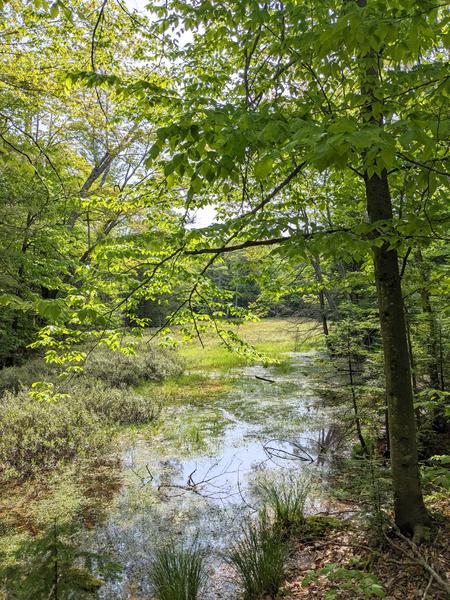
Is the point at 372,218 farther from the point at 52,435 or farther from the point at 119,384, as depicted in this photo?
the point at 119,384

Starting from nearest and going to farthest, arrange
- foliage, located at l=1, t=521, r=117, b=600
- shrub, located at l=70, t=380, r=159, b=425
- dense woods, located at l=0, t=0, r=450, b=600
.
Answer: dense woods, located at l=0, t=0, r=450, b=600, foliage, located at l=1, t=521, r=117, b=600, shrub, located at l=70, t=380, r=159, b=425

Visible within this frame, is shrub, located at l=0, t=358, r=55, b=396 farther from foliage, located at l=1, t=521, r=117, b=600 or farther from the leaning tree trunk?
the leaning tree trunk

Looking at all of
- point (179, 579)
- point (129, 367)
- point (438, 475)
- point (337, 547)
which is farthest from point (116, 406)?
point (438, 475)

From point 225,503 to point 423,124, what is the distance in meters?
4.74

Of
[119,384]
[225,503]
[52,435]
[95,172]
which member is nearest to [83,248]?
[95,172]

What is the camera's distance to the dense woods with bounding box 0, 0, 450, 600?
1970 mm

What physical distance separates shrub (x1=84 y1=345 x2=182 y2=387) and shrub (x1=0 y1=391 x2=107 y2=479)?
308 centimetres

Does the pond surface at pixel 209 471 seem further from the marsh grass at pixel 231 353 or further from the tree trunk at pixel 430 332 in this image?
the marsh grass at pixel 231 353

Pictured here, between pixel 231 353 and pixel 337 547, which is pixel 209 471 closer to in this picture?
pixel 337 547

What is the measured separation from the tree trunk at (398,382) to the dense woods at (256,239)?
15 mm

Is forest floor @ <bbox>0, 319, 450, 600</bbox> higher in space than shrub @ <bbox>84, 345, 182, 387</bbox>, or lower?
lower

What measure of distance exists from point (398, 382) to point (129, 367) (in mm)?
9728

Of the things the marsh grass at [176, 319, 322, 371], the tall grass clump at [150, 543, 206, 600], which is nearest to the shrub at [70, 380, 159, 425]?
the marsh grass at [176, 319, 322, 371]

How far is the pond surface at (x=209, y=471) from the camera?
3991 millimetres
